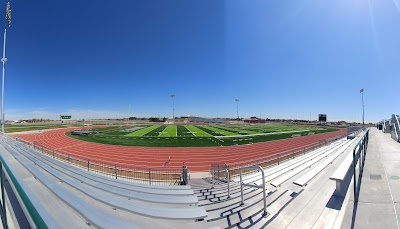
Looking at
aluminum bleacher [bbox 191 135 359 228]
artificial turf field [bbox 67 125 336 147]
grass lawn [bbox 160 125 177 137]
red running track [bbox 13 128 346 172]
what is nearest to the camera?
aluminum bleacher [bbox 191 135 359 228]

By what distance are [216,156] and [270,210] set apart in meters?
21.0

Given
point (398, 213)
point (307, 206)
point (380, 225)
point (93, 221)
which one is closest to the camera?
point (93, 221)

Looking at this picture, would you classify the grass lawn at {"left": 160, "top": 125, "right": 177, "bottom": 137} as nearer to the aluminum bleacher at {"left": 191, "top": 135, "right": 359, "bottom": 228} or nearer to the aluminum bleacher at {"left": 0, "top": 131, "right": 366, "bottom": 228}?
the aluminum bleacher at {"left": 0, "top": 131, "right": 366, "bottom": 228}

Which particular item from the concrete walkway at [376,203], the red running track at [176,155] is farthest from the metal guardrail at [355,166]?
the red running track at [176,155]

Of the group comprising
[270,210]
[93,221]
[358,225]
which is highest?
[93,221]

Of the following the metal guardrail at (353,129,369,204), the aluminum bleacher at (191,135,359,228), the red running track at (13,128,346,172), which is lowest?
the red running track at (13,128,346,172)

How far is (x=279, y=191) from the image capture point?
241 inches

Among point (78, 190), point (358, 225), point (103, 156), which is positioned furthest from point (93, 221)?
point (103, 156)

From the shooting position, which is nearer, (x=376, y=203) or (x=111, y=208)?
(x=111, y=208)

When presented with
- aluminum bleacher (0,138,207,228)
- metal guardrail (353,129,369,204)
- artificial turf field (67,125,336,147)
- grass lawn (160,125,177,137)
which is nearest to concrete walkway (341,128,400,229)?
metal guardrail (353,129,369,204)

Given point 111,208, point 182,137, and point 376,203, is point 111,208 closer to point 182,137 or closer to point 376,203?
point 376,203

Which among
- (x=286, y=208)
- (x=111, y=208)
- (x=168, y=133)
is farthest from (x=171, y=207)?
(x=168, y=133)

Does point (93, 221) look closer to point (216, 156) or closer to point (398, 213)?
point (398, 213)

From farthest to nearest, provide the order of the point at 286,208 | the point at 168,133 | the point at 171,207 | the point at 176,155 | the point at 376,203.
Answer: the point at 168,133 < the point at 176,155 < the point at 286,208 < the point at 171,207 < the point at 376,203
